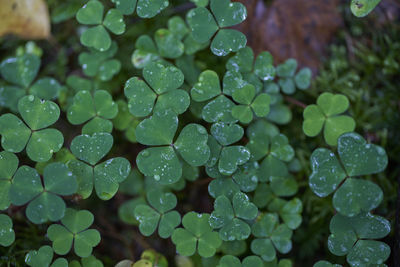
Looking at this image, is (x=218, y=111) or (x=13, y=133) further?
(x=218, y=111)

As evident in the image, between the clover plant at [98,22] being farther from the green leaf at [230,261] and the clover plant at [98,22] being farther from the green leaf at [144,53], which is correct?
the green leaf at [230,261]

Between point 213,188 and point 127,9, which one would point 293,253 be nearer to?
point 213,188

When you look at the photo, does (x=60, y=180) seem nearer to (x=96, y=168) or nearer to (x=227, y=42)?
(x=96, y=168)

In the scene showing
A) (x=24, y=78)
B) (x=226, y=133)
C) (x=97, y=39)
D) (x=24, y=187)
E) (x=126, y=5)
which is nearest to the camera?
(x=24, y=187)

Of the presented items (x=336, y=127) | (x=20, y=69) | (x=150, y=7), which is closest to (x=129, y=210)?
(x=20, y=69)

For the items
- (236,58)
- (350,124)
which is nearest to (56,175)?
(236,58)

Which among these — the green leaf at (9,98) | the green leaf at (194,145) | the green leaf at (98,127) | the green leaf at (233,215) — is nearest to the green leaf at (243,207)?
the green leaf at (233,215)

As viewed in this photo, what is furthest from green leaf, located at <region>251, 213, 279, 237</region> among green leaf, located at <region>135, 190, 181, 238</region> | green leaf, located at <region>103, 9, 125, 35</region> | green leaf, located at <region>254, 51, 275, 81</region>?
green leaf, located at <region>103, 9, 125, 35</region>
